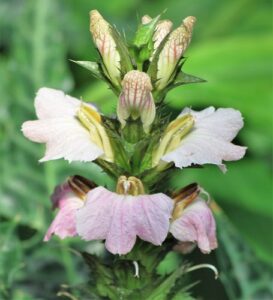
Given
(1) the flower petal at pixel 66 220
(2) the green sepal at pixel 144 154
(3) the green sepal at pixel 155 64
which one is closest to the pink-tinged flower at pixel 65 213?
(1) the flower petal at pixel 66 220

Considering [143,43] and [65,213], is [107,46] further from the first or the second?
[65,213]

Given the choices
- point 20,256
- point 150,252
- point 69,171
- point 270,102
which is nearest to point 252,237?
point 270,102

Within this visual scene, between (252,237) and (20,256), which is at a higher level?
(20,256)

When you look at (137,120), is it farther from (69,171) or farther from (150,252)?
(69,171)

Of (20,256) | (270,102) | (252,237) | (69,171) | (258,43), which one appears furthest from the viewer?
(258,43)

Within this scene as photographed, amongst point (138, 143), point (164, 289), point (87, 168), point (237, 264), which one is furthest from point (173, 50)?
point (87, 168)

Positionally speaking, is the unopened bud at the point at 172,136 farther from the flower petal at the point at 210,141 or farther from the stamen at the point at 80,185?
the stamen at the point at 80,185

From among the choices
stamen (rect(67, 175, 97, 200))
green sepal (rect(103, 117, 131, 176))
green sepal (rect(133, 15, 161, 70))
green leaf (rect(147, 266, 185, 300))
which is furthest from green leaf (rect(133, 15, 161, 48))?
green leaf (rect(147, 266, 185, 300))
